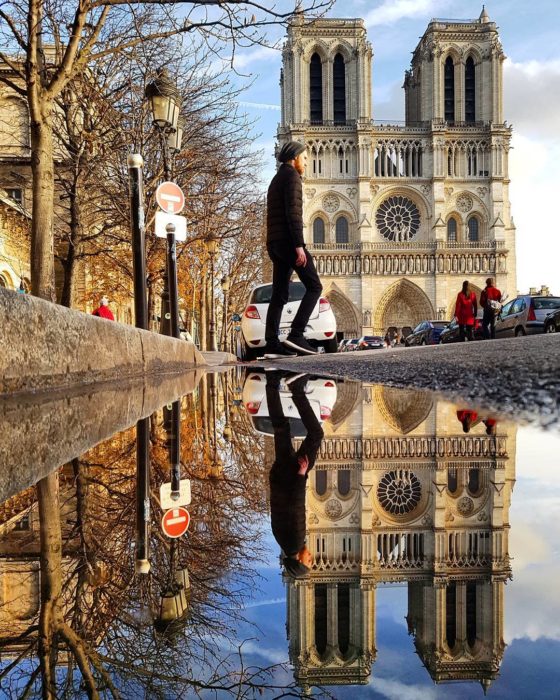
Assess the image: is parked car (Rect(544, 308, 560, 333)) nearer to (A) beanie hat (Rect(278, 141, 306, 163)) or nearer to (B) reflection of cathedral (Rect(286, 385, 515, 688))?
(A) beanie hat (Rect(278, 141, 306, 163))

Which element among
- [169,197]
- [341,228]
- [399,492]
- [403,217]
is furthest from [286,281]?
[403,217]

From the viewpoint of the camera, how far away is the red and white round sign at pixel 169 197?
760 cm

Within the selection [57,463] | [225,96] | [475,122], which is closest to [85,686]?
[57,463]

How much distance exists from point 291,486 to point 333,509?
1.16 feet

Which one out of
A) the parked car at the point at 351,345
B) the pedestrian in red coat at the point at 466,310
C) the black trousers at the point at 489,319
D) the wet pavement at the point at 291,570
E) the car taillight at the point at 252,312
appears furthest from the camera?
the parked car at the point at 351,345

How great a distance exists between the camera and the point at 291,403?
11.9ft

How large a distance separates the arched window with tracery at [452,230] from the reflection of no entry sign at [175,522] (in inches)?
2153

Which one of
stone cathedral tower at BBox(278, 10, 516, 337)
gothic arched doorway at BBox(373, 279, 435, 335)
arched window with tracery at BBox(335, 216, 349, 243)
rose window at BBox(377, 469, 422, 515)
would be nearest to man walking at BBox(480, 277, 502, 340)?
rose window at BBox(377, 469, 422, 515)

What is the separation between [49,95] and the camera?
8852 mm

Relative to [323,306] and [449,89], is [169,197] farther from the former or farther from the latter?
[449,89]

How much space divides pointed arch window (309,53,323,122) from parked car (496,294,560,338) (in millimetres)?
39075

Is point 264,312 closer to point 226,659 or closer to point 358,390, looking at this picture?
point 358,390

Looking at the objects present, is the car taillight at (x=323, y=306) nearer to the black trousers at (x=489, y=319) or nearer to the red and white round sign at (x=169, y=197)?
the red and white round sign at (x=169, y=197)

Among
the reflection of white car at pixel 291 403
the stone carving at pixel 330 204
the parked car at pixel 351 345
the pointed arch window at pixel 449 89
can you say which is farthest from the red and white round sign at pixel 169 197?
the pointed arch window at pixel 449 89
